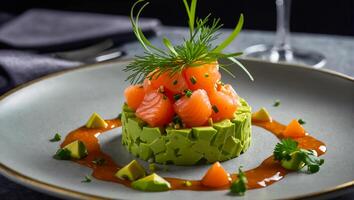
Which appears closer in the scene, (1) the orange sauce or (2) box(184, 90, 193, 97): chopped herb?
(1) the orange sauce

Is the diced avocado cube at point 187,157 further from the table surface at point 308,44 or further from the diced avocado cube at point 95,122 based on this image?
the table surface at point 308,44

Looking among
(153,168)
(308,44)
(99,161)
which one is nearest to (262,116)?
(153,168)

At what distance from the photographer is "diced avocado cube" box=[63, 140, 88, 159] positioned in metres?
3.29

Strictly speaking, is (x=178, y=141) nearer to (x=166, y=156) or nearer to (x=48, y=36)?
(x=166, y=156)

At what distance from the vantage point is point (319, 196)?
2623 mm

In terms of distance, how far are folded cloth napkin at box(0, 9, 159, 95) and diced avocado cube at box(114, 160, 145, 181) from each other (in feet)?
5.63

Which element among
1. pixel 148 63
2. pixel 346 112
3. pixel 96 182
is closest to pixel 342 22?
pixel 346 112

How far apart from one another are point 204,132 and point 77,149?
1.97 feet

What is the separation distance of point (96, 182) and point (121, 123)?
34.0 inches

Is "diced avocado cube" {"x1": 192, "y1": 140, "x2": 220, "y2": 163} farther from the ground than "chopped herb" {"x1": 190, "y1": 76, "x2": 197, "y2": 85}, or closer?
closer

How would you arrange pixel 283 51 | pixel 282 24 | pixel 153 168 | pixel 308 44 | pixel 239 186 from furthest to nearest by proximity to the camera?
1. pixel 308 44
2. pixel 283 51
3. pixel 282 24
4. pixel 153 168
5. pixel 239 186

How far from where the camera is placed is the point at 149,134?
330 centimetres

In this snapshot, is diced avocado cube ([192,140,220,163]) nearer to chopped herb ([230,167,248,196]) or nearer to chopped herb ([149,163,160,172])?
chopped herb ([149,163,160,172])

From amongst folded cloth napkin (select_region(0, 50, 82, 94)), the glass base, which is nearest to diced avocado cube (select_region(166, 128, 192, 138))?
folded cloth napkin (select_region(0, 50, 82, 94))
